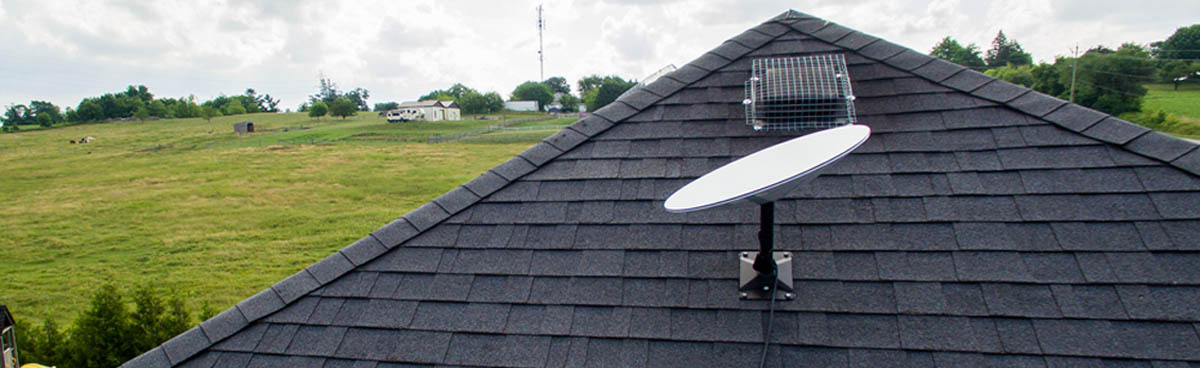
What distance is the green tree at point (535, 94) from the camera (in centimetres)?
8844

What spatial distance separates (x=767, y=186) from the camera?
1.74m

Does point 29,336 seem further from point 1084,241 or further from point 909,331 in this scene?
point 1084,241

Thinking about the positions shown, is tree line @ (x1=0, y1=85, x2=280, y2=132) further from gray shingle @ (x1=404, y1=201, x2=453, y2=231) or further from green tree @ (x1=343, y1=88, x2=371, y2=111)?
gray shingle @ (x1=404, y1=201, x2=453, y2=231)

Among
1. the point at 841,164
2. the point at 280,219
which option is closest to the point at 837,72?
the point at 841,164

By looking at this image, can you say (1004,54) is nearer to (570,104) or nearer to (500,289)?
(570,104)

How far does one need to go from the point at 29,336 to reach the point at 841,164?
841 cm

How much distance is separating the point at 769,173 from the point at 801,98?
1322 mm

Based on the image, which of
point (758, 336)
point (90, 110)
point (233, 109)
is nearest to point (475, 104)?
point (233, 109)

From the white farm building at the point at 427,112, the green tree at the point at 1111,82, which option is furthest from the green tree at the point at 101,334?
the white farm building at the point at 427,112

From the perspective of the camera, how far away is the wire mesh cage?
305cm

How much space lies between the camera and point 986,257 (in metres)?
2.23

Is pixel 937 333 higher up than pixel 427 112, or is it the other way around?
pixel 427 112

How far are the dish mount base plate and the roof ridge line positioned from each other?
1710 millimetres

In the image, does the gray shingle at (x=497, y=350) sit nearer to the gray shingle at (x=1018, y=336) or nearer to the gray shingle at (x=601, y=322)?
the gray shingle at (x=601, y=322)
